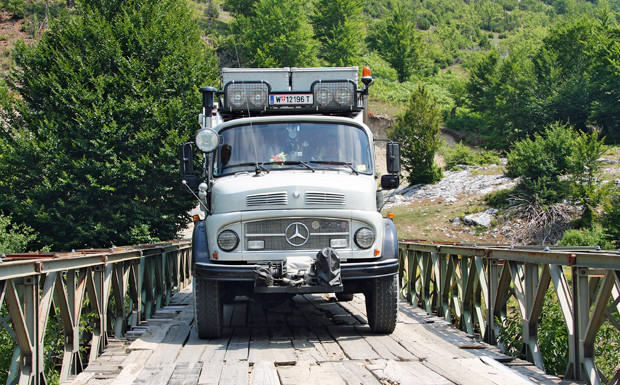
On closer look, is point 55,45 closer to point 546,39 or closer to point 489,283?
point 489,283

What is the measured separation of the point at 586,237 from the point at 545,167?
782cm

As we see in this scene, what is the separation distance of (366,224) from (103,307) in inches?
133

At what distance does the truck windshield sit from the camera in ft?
26.0

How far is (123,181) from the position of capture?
18500 millimetres

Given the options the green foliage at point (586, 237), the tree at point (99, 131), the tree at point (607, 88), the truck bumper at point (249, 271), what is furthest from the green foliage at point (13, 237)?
the tree at point (607, 88)

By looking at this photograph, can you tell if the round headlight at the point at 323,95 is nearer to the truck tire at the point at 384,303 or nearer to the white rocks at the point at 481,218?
the truck tire at the point at 384,303

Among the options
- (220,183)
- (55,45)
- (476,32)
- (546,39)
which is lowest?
(220,183)

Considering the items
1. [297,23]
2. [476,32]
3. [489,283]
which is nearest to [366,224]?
[489,283]

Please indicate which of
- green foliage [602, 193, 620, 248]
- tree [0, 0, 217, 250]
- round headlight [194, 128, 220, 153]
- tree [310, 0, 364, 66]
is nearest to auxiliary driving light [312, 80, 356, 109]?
round headlight [194, 128, 220, 153]

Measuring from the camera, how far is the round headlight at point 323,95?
351 inches

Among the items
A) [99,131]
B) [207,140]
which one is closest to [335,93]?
[207,140]

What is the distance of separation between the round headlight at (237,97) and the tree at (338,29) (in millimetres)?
53583

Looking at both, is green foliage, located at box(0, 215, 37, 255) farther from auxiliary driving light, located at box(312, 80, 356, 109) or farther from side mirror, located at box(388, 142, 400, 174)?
side mirror, located at box(388, 142, 400, 174)

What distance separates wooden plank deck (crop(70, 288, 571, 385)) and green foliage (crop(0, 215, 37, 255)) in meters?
9.39
